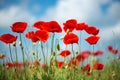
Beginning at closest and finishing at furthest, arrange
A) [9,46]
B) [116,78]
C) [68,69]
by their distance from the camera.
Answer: [9,46] → [68,69] → [116,78]

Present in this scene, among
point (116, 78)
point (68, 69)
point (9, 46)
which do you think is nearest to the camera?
point (9, 46)

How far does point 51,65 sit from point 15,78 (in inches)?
20.5

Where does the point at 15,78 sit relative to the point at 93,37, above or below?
below

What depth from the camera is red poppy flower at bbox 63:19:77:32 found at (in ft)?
12.2

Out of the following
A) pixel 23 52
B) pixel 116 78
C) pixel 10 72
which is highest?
pixel 23 52

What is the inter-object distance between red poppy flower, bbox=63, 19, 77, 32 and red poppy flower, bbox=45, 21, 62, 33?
31 cm

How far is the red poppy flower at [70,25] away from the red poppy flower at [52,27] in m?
0.31

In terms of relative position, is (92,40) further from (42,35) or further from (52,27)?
(42,35)

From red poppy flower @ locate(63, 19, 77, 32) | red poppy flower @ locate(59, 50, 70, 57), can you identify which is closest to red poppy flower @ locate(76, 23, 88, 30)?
red poppy flower @ locate(63, 19, 77, 32)

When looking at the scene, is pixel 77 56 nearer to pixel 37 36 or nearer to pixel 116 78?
pixel 37 36

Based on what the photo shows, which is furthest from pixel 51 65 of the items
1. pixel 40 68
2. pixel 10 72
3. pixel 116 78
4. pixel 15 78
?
pixel 116 78

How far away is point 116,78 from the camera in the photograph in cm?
540

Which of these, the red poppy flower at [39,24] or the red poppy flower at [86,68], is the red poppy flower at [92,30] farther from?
the red poppy flower at [39,24]

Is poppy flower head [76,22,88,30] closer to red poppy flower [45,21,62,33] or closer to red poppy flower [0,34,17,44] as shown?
red poppy flower [45,21,62,33]
